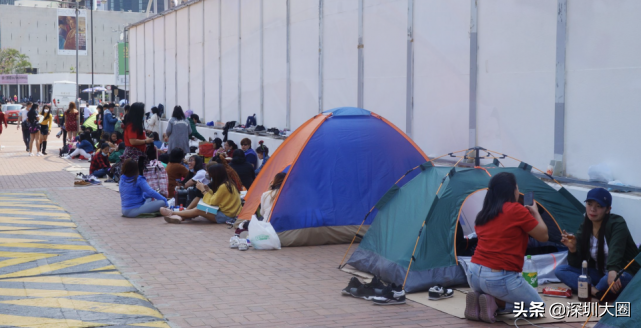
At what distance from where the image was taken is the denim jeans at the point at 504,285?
21.5 ft

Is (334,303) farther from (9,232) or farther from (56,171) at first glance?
(56,171)

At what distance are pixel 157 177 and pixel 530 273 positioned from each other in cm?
926

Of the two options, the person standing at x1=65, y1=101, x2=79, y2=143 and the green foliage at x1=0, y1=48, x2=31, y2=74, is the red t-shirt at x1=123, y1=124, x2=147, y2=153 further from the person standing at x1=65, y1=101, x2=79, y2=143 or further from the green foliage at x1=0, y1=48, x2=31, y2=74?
the green foliage at x1=0, y1=48, x2=31, y2=74

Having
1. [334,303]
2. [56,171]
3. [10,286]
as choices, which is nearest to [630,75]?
[334,303]

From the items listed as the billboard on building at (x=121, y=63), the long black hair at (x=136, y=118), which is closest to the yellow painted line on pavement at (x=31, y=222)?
the long black hair at (x=136, y=118)

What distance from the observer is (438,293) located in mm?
7551

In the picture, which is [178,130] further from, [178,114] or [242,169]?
[242,169]

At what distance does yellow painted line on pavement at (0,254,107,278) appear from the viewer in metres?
8.79

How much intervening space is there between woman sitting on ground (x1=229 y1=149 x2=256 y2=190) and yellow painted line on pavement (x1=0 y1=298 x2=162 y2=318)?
6.65 m

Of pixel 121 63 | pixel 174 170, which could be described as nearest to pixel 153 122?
pixel 174 170

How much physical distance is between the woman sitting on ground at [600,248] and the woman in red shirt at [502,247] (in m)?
0.95

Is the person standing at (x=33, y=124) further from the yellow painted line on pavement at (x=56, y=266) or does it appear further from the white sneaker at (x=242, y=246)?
the white sneaker at (x=242, y=246)

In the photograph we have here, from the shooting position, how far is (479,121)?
11453 mm

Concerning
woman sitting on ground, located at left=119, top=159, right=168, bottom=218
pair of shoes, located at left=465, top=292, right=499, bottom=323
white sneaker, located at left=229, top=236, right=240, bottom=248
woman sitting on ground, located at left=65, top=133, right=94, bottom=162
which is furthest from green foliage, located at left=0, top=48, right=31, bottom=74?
pair of shoes, located at left=465, top=292, right=499, bottom=323
